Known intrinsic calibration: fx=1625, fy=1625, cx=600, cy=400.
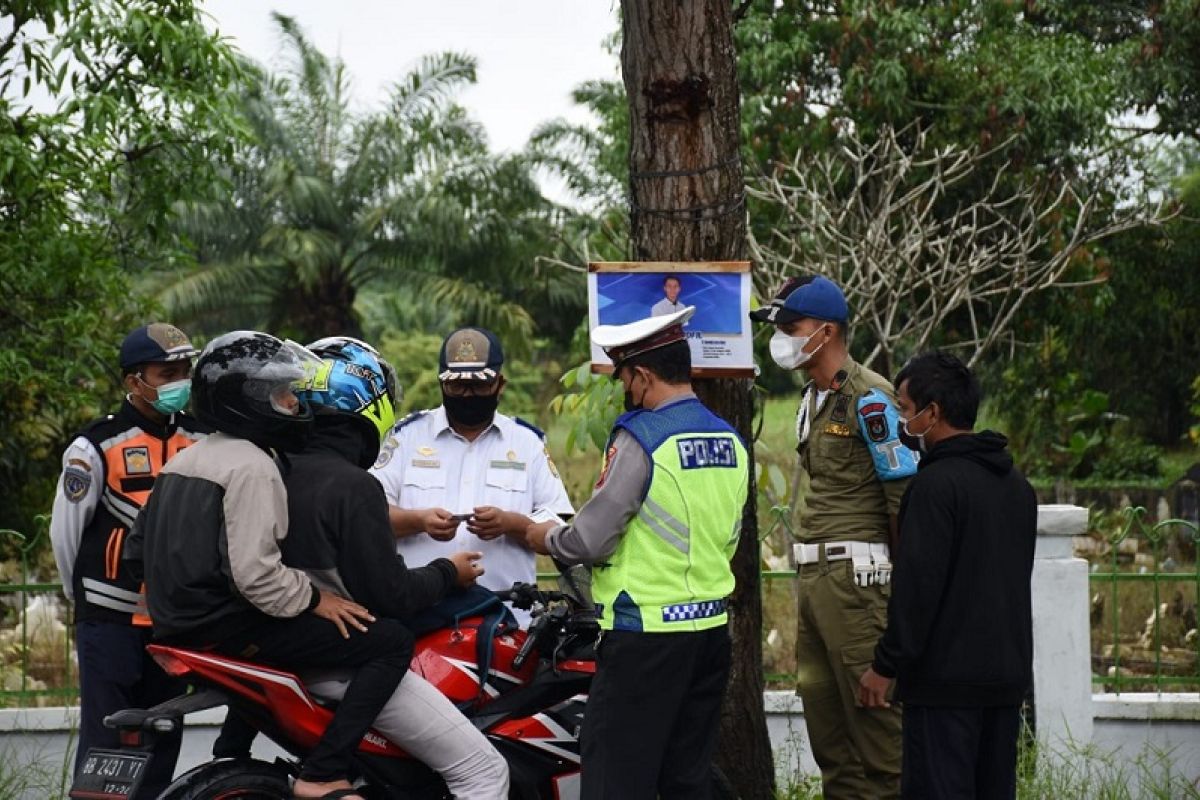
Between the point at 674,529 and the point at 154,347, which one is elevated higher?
the point at 154,347

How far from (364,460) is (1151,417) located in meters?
23.4

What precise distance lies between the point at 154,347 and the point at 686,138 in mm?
2039

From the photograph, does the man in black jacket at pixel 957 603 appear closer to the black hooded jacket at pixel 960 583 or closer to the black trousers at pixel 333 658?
the black hooded jacket at pixel 960 583

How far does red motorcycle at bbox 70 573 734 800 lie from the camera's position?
4648 millimetres

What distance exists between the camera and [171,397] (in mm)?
5719

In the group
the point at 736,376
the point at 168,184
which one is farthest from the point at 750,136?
the point at 736,376

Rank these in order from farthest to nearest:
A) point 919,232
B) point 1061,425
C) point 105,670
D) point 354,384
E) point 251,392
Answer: point 1061,425, point 919,232, point 105,670, point 354,384, point 251,392

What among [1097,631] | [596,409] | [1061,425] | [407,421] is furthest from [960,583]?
[1061,425]

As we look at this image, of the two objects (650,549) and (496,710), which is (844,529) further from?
(496,710)

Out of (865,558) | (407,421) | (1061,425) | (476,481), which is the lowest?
(865,558)

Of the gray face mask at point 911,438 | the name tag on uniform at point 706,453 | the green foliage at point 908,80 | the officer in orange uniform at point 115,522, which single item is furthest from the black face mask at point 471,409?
the green foliage at point 908,80

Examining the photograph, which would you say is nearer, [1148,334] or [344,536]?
[344,536]

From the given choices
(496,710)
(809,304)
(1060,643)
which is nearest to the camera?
(496,710)

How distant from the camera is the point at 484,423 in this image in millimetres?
5793
